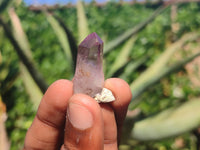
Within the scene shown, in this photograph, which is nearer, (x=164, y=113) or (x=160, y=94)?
(x=164, y=113)

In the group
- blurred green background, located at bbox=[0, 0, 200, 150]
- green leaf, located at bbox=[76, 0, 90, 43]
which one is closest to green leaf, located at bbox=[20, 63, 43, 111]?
blurred green background, located at bbox=[0, 0, 200, 150]

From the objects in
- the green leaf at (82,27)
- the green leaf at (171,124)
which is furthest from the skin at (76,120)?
the green leaf at (82,27)

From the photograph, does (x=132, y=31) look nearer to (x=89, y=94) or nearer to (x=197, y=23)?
(x=89, y=94)

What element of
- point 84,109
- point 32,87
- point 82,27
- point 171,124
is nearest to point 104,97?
point 84,109

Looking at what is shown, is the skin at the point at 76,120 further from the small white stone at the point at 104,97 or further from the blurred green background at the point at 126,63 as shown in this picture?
the blurred green background at the point at 126,63

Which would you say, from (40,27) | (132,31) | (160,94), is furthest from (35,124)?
(40,27)

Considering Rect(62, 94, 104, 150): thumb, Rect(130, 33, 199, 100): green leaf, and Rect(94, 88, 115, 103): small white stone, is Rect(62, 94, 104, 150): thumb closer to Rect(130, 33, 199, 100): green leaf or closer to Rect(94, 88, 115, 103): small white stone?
Rect(94, 88, 115, 103): small white stone
